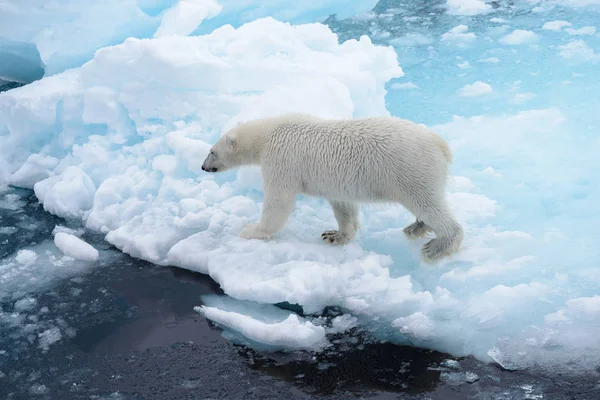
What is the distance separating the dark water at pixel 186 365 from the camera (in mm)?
3709

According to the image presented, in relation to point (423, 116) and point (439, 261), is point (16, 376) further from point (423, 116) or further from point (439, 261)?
point (423, 116)

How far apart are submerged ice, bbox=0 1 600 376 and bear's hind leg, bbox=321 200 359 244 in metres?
0.14

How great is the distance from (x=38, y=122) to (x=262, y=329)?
4041mm

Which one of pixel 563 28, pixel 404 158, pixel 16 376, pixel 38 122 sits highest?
pixel 563 28

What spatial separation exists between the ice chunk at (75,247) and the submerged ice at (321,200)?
0.03m

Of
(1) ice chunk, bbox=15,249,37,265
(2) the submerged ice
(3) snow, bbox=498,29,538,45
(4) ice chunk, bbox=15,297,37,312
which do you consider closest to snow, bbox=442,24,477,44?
(3) snow, bbox=498,29,538,45

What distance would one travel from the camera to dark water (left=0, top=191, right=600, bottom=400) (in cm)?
371

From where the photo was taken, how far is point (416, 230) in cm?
506

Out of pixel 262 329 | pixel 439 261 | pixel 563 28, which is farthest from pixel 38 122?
pixel 563 28

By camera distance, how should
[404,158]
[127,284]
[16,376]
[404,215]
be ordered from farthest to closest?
[404,215] < [127,284] < [404,158] < [16,376]

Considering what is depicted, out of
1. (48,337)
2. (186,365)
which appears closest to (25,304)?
(48,337)

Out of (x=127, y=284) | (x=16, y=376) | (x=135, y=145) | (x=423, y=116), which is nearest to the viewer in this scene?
(x=16, y=376)

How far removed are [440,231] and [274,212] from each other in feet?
4.19

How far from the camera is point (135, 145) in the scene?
650 centimetres
